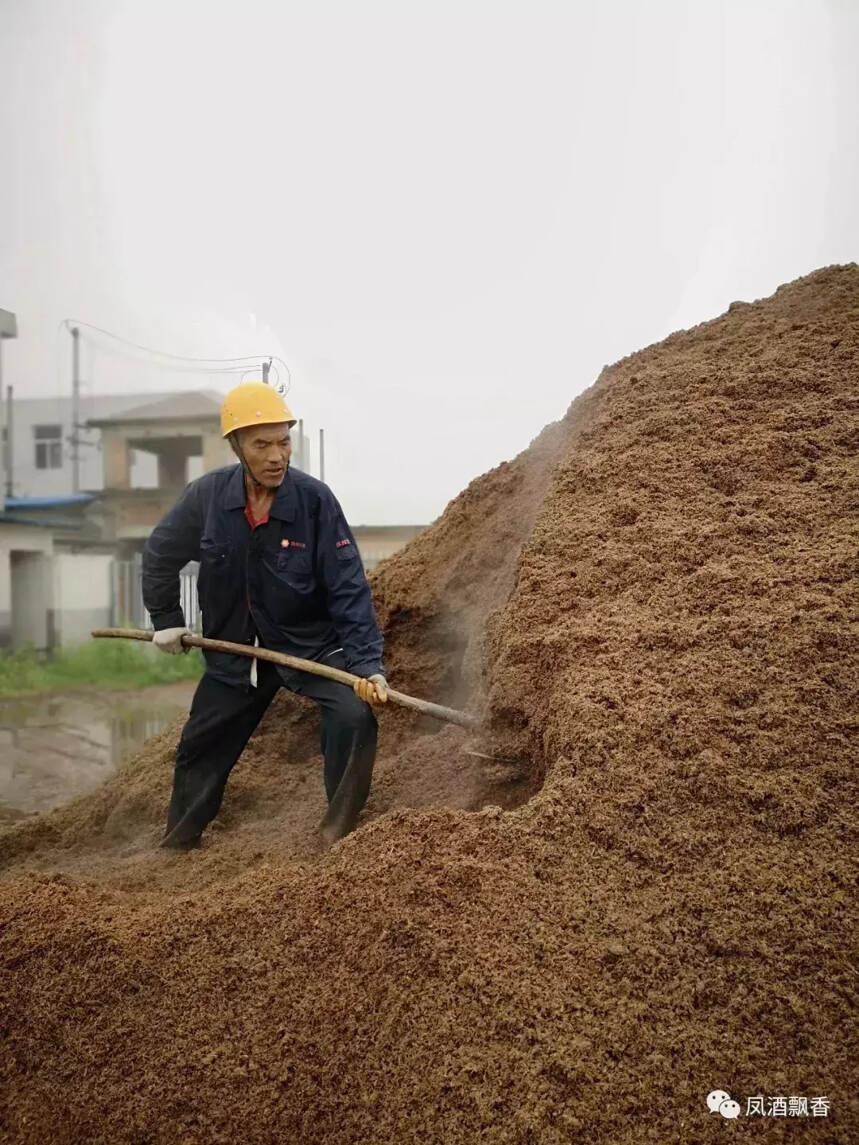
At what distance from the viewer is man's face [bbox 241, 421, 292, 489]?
2.62 m

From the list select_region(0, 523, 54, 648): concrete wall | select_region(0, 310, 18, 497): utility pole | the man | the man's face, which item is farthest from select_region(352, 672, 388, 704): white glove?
select_region(0, 523, 54, 648): concrete wall

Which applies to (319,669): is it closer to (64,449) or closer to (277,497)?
(277,497)

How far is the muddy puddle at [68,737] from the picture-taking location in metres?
4.97

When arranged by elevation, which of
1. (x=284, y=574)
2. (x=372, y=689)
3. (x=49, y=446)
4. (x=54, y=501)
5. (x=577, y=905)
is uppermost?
(x=49, y=446)

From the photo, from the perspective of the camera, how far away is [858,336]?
2.68 meters

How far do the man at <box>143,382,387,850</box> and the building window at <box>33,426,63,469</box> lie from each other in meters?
2.99

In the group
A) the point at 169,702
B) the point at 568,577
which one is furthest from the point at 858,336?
the point at 169,702

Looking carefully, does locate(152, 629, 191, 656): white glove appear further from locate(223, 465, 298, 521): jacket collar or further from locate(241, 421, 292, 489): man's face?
locate(241, 421, 292, 489): man's face

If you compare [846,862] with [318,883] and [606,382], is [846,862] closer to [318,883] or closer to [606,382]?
[318,883]

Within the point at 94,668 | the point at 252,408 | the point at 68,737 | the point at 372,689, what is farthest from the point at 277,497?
the point at 94,668

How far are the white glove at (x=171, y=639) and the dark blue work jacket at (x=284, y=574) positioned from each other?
13 cm

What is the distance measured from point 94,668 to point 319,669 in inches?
A: 230

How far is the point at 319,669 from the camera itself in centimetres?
260

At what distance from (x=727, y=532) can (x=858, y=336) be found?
1020 millimetres
